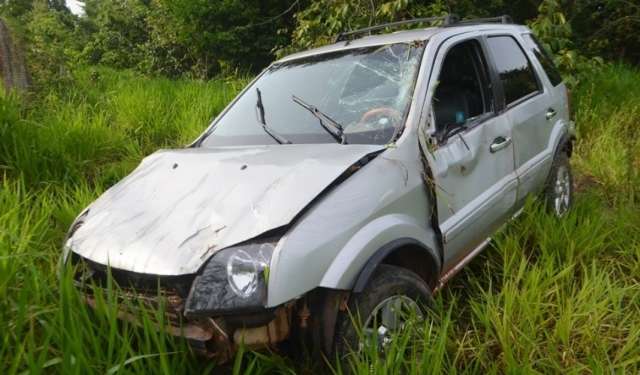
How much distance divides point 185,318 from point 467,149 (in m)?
1.62

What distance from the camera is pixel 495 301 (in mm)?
2379

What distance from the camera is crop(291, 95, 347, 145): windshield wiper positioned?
7.82 feet

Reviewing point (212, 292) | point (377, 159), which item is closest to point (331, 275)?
point (212, 292)

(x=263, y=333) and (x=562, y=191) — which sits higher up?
(x=263, y=333)

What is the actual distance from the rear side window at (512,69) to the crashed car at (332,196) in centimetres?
2

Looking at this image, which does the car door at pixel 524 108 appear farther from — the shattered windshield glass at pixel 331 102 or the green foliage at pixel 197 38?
the green foliage at pixel 197 38

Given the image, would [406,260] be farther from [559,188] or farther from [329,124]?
[559,188]

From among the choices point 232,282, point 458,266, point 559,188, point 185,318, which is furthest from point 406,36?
point 185,318

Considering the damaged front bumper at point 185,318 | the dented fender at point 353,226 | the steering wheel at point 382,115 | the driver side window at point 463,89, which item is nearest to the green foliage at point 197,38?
the driver side window at point 463,89

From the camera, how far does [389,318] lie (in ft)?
6.41

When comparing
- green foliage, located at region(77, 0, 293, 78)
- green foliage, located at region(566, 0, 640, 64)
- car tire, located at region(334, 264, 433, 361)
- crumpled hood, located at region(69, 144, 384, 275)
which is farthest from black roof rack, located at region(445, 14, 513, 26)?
green foliage, located at region(77, 0, 293, 78)

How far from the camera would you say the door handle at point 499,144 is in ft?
9.12

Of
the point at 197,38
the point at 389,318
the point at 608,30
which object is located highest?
the point at 197,38

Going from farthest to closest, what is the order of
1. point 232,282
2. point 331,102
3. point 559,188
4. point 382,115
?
point 559,188
point 331,102
point 382,115
point 232,282
